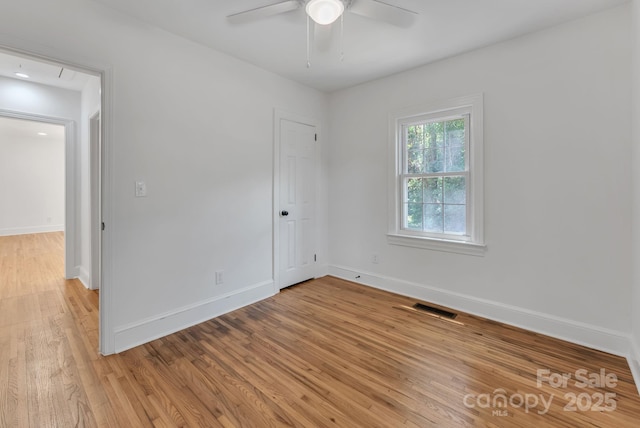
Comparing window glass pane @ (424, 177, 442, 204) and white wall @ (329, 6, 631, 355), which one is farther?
window glass pane @ (424, 177, 442, 204)

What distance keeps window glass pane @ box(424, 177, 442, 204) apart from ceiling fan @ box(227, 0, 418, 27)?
5.38ft

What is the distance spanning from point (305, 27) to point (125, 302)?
2.68 meters

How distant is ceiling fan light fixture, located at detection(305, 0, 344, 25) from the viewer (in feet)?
5.38

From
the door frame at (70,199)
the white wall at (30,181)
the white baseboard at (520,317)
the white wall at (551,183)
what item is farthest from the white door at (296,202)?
the white wall at (30,181)

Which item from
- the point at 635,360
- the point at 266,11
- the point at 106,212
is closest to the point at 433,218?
the point at 635,360

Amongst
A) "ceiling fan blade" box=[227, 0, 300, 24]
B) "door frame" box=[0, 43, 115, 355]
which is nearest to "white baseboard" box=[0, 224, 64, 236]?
"door frame" box=[0, 43, 115, 355]

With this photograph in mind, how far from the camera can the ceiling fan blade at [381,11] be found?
1.75 meters

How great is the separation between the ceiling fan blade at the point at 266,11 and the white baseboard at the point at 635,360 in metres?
3.17

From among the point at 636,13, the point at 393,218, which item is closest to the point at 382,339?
the point at 393,218

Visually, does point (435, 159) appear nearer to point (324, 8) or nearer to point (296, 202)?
point (296, 202)

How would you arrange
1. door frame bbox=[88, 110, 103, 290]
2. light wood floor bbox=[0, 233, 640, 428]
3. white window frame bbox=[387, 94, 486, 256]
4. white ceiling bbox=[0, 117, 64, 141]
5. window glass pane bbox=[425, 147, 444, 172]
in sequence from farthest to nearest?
white ceiling bbox=[0, 117, 64, 141]
door frame bbox=[88, 110, 103, 290]
window glass pane bbox=[425, 147, 444, 172]
white window frame bbox=[387, 94, 486, 256]
light wood floor bbox=[0, 233, 640, 428]

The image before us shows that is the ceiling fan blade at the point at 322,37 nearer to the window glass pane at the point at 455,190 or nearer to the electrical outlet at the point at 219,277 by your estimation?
the window glass pane at the point at 455,190

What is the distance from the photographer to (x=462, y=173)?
9.43 feet

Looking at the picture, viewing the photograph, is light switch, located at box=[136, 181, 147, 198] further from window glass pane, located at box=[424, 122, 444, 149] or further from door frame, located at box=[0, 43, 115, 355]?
window glass pane, located at box=[424, 122, 444, 149]
